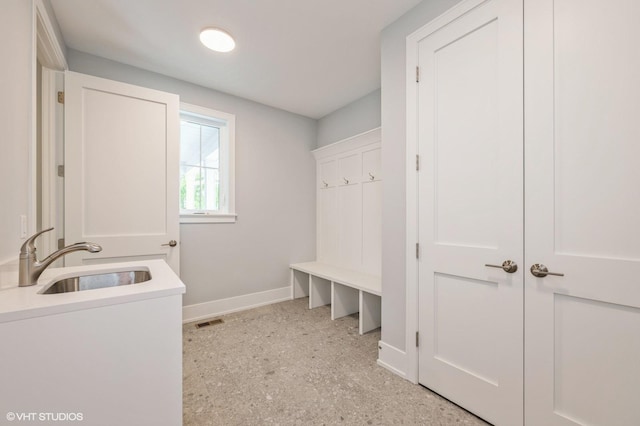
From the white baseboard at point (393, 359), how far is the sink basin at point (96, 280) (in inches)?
65.7

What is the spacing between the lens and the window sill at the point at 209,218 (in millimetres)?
2755

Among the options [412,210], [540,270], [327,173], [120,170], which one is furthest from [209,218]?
[540,270]

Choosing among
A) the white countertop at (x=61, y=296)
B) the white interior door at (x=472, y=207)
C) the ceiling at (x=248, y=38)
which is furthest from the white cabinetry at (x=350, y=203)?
the white countertop at (x=61, y=296)

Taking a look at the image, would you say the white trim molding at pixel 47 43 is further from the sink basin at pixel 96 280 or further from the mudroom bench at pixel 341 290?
the mudroom bench at pixel 341 290

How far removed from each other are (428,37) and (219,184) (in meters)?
2.52

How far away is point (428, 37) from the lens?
169 centimetres

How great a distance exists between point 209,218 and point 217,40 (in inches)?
67.5

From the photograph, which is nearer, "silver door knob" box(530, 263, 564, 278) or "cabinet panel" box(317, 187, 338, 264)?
"silver door knob" box(530, 263, 564, 278)

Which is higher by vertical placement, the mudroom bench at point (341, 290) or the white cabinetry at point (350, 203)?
the white cabinetry at point (350, 203)

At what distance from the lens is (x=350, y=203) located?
3221mm

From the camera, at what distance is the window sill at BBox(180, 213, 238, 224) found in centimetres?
275

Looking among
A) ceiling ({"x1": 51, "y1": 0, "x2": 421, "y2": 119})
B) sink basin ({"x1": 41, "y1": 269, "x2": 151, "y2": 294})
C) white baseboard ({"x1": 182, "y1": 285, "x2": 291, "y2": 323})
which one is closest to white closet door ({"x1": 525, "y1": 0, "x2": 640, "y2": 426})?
ceiling ({"x1": 51, "y1": 0, "x2": 421, "y2": 119})

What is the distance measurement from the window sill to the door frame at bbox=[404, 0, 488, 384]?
81.4 inches

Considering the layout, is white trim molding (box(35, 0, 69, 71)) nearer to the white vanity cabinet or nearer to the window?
the window
